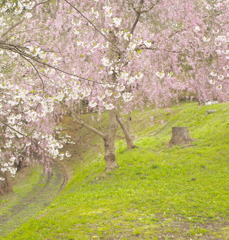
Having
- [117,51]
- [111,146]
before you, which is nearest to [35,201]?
[111,146]

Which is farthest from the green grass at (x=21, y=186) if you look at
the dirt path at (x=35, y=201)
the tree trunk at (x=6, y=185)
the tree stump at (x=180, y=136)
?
the tree stump at (x=180, y=136)

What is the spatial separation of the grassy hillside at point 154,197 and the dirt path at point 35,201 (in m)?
2.24

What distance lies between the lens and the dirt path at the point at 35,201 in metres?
15.1

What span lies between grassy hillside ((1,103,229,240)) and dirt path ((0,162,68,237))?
2.24 meters

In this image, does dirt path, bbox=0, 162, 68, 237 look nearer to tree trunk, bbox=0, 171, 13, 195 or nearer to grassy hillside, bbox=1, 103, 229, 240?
tree trunk, bbox=0, 171, 13, 195

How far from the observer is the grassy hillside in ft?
28.8

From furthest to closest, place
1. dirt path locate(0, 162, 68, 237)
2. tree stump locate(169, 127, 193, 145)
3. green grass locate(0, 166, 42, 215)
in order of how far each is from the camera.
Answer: green grass locate(0, 166, 42, 215)
tree stump locate(169, 127, 193, 145)
dirt path locate(0, 162, 68, 237)

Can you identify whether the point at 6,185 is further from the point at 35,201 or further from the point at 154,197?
the point at 154,197

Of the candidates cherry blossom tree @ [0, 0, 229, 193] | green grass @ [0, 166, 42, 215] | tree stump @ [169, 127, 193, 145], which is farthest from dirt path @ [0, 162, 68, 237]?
tree stump @ [169, 127, 193, 145]

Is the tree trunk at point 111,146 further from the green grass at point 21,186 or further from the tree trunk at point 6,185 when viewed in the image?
the tree trunk at point 6,185

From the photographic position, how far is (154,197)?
11.5 meters

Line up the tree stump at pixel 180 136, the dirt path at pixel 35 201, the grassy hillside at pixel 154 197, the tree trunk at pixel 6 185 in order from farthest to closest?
the tree trunk at pixel 6 185
the tree stump at pixel 180 136
the dirt path at pixel 35 201
the grassy hillside at pixel 154 197

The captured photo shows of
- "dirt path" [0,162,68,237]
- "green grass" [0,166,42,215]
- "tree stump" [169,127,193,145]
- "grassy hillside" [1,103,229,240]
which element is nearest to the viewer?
"grassy hillside" [1,103,229,240]

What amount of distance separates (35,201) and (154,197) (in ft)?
33.6
